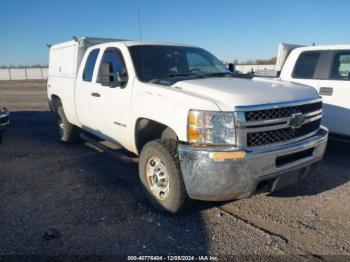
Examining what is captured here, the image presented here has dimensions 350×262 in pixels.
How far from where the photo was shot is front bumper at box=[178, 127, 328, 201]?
3.12 m

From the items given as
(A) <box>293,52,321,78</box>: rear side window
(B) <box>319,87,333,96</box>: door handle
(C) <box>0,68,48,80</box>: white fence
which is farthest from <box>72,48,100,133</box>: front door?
(C) <box>0,68,48,80</box>: white fence

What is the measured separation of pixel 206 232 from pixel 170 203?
52cm

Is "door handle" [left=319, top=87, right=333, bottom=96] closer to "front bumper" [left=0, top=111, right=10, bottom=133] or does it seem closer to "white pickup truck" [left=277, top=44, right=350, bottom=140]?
"white pickup truck" [left=277, top=44, right=350, bottom=140]

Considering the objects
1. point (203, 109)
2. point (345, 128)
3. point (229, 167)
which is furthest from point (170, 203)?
point (345, 128)

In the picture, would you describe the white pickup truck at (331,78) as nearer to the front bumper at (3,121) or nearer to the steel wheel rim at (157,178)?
the steel wheel rim at (157,178)

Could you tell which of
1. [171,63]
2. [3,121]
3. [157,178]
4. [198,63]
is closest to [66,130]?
[3,121]

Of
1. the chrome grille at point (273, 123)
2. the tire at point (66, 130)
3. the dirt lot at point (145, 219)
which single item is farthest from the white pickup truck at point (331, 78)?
the tire at point (66, 130)

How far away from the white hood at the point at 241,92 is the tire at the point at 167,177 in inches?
26.8

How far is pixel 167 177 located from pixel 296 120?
61.1 inches

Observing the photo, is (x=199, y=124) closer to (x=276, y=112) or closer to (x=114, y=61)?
(x=276, y=112)

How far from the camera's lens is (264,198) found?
426 cm

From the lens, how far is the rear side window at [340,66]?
5738 millimetres

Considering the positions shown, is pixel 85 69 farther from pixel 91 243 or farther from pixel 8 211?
pixel 91 243

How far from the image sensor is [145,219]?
3.74 metres
